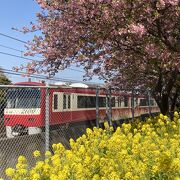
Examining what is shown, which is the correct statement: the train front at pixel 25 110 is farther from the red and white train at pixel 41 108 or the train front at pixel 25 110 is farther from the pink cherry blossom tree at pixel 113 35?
the pink cherry blossom tree at pixel 113 35

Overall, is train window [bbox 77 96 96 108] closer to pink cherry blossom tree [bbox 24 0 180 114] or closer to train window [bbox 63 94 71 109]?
train window [bbox 63 94 71 109]

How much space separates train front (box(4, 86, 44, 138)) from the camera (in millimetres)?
16297

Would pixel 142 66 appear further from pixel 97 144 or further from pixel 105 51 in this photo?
pixel 97 144

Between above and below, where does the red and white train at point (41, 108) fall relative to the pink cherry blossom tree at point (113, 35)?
below

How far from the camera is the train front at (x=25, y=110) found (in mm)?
16297

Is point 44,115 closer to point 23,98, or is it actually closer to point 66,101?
point 23,98

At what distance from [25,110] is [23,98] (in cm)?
91

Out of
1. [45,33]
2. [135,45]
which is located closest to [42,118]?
[45,33]

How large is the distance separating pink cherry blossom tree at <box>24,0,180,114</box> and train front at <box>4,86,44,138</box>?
12.4 ft

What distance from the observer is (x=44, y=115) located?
17656 millimetres

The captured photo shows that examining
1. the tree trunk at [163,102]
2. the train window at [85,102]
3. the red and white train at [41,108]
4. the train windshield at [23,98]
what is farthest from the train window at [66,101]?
the tree trunk at [163,102]

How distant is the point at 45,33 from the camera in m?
12.4

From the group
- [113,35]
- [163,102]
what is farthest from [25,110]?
[113,35]

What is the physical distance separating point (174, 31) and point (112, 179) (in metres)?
6.78
